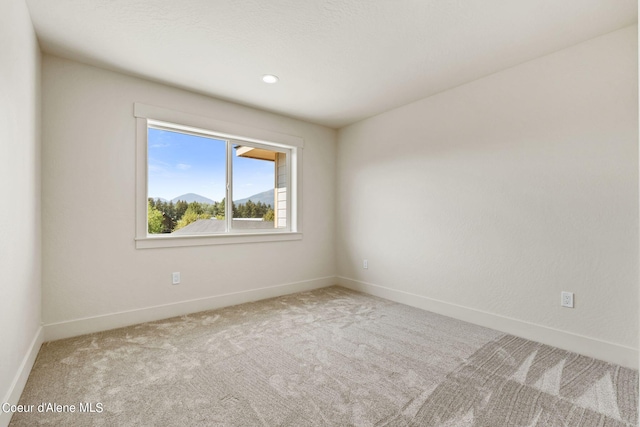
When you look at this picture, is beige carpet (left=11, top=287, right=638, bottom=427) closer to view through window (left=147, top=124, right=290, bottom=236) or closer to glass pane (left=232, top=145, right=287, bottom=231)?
view through window (left=147, top=124, right=290, bottom=236)

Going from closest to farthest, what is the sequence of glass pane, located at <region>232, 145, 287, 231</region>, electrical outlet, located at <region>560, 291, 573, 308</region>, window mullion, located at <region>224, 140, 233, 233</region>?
1. electrical outlet, located at <region>560, 291, 573, 308</region>
2. window mullion, located at <region>224, 140, 233, 233</region>
3. glass pane, located at <region>232, 145, 287, 231</region>

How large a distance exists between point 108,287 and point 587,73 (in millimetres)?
4335

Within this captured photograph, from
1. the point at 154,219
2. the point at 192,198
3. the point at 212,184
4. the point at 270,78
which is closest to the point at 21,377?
the point at 154,219

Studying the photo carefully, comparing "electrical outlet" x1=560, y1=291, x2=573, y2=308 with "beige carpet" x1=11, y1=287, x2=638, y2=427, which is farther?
"electrical outlet" x1=560, y1=291, x2=573, y2=308

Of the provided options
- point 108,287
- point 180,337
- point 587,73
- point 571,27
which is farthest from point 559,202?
point 108,287

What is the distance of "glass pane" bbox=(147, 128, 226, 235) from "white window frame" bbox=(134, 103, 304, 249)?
0.09 meters

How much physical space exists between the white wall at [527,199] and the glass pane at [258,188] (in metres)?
1.39

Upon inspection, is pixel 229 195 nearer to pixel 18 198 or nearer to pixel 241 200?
pixel 241 200

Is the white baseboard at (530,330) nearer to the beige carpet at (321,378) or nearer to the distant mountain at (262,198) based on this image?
the beige carpet at (321,378)

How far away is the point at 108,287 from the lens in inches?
109

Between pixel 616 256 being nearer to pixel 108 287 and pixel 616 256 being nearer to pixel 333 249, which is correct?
pixel 333 249

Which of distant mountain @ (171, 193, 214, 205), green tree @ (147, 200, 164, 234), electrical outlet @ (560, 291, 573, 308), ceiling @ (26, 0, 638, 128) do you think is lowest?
electrical outlet @ (560, 291, 573, 308)

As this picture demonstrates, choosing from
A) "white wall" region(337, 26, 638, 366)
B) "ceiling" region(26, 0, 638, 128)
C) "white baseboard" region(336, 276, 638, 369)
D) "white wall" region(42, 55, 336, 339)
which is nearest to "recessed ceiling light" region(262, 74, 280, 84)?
"ceiling" region(26, 0, 638, 128)

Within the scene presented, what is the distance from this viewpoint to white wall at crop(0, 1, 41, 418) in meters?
1.50
